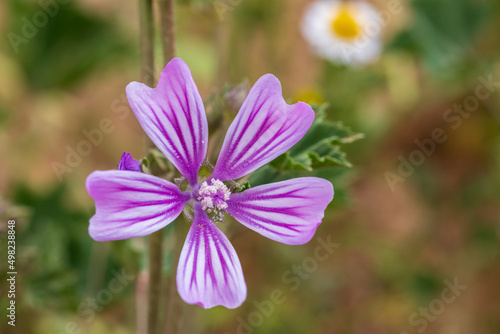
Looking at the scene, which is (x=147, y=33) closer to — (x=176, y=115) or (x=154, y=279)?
(x=176, y=115)

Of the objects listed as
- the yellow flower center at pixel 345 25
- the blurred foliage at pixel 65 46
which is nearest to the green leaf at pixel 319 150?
the blurred foliage at pixel 65 46

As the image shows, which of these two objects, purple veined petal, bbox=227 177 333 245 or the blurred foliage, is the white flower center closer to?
purple veined petal, bbox=227 177 333 245

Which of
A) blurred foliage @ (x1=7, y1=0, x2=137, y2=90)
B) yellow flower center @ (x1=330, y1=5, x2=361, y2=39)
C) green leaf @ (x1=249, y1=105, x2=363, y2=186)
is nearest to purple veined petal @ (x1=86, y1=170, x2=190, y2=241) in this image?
green leaf @ (x1=249, y1=105, x2=363, y2=186)

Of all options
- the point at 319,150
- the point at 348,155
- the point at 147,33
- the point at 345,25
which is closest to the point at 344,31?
the point at 345,25

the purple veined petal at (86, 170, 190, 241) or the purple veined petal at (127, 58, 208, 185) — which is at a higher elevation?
the purple veined petal at (127, 58, 208, 185)

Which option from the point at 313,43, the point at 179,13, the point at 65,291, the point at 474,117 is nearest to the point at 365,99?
the point at 313,43

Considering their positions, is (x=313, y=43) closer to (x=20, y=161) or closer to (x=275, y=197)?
(x=20, y=161)
